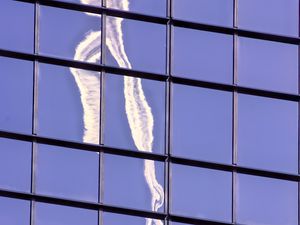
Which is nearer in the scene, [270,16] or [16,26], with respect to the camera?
[16,26]

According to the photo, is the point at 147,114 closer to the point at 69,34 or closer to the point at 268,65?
the point at 69,34

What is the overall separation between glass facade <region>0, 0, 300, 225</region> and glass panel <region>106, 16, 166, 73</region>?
0.02 metres

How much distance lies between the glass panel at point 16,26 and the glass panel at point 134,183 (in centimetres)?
297

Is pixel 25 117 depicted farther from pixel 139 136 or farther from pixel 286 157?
pixel 286 157

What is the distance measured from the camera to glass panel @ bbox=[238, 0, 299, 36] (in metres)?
42.6

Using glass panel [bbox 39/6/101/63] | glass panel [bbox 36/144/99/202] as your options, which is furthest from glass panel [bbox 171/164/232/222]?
glass panel [bbox 39/6/101/63]

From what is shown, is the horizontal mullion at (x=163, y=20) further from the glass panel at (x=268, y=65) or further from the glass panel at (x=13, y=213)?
the glass panel at (x=13, y=213)

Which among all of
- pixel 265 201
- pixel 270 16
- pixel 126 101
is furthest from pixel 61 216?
pixel 270 16

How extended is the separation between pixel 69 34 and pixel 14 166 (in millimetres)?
3166

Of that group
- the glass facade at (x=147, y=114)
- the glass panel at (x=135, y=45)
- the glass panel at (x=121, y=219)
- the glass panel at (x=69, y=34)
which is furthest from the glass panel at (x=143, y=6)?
the glass panel at (x=121, y=219)

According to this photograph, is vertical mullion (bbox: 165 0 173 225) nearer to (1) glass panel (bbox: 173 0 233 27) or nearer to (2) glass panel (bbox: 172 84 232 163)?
(2) glass panel (bbox: 172 84 232 163)

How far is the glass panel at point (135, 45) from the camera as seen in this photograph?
136 feet

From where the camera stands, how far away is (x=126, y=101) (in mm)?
41312

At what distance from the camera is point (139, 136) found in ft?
135
